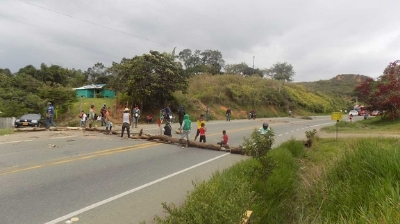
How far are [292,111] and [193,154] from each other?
160 ft

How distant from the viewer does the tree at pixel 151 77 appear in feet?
92.6

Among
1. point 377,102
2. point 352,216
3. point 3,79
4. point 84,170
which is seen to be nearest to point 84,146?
point 84,170

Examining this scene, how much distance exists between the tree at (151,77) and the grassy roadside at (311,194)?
22.1 metres

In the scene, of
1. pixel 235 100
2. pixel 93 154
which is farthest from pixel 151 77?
pixel 235 100

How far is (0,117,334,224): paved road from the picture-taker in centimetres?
513

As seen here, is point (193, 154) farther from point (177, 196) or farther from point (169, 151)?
point (177, 196)

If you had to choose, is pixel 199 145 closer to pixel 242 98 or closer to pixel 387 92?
pixel 387 92

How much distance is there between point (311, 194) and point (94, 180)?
502 centimetres

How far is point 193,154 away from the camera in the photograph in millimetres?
11547

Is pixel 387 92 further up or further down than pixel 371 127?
further up

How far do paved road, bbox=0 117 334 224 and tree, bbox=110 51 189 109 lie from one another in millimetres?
16524

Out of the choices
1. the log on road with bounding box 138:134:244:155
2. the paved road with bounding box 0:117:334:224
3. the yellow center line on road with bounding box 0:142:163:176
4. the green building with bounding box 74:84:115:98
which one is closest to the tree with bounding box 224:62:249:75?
the green building with bounding box 74:84:115:98

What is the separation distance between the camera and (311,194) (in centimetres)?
638

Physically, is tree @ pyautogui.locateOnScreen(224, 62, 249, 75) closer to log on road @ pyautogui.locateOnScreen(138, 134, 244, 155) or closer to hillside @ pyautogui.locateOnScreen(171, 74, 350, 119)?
hillside @ pyautogui.locateOnScreen(171, 74, 350, 119)
